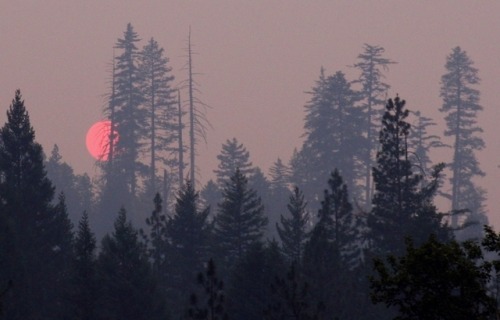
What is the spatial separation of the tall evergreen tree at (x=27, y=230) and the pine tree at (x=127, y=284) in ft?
10.1

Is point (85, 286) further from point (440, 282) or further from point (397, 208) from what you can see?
point (440, 282)

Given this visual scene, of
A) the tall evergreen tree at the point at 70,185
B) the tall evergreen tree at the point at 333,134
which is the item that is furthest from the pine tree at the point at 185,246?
the tall evergreen tree at the point at 333,134

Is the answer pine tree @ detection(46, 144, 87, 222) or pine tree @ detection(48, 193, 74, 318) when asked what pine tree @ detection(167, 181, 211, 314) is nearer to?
A: pine tree @ detection(48, 193, 74, 318)

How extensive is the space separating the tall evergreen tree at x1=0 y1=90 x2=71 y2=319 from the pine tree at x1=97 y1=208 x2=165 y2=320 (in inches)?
121

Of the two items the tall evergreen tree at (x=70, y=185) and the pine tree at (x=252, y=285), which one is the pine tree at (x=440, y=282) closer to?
the pine tree at (x=252, y=285)

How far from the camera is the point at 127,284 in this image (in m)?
66.5

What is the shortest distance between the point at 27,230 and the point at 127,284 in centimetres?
921

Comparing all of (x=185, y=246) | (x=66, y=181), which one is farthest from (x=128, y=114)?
(x=185, y=246)

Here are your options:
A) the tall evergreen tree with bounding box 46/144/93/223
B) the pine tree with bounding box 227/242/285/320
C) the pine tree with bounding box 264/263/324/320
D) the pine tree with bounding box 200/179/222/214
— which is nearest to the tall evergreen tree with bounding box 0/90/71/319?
the pine tree with bounding box 227/242/285/320

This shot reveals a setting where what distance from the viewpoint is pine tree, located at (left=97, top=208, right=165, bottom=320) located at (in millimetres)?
65562

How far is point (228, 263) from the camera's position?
7644 centimetres

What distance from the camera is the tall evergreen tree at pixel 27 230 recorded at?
68.0 metres

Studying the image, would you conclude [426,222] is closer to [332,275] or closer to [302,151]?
[332,275]

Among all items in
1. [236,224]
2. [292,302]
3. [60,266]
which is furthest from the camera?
[236,224]
